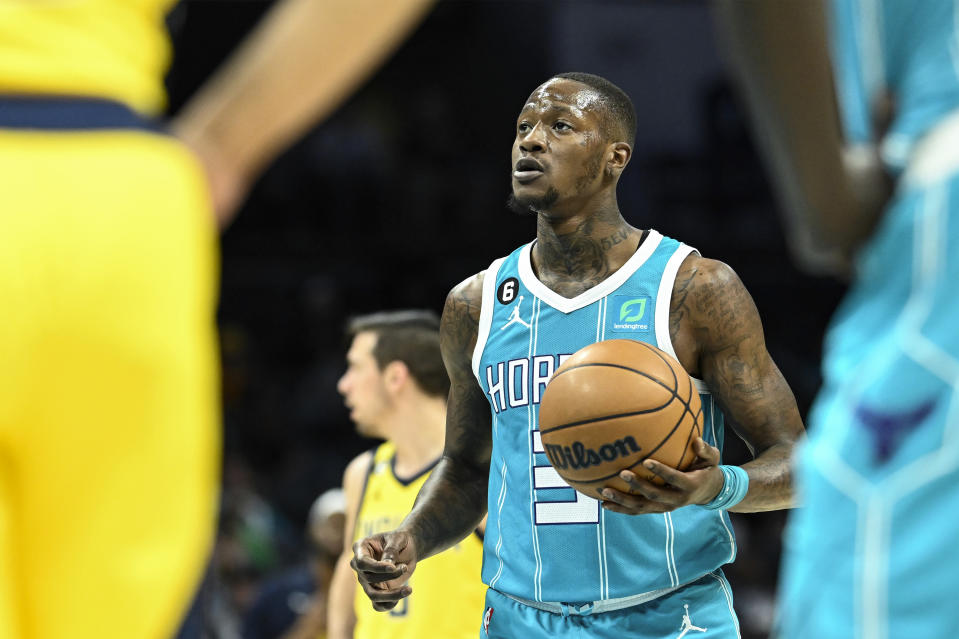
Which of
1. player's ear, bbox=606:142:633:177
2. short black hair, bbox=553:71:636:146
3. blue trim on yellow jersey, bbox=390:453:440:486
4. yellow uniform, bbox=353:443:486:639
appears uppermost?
short black hair, bbox=553:71:636:146

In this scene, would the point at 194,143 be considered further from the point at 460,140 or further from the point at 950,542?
the point at 460,140

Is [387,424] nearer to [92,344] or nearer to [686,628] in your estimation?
[686,628]

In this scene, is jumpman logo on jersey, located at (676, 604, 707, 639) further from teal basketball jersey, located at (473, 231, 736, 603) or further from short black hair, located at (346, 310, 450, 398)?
short black hair, located at (346, 310, 450, 398)

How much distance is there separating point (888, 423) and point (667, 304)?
1668 mm

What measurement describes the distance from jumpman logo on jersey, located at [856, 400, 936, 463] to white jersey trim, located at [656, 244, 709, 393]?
1.58 meters

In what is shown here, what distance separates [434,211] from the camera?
1237 cm

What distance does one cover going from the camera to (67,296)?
49.9 inches

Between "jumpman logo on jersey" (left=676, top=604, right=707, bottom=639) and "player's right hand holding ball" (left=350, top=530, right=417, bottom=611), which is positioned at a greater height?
"player's right hand holding ball" (left=350, top=530, right=417, bottom=611)

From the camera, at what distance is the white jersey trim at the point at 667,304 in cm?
328

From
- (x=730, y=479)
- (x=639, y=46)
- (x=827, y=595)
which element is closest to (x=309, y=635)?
(x=730, y=479)

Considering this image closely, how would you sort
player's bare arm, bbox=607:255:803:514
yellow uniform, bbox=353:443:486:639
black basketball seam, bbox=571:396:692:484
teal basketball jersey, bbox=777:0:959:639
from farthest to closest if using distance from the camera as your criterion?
yellow uniform, bbox=353:443:486:639, player's bare arm, bbox=607:255:803:514, black basketball seam, bbox=571:396:692:484, teal basketball jersey, bbox=777:0:959:639

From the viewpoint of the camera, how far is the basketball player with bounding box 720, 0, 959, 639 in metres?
1.63

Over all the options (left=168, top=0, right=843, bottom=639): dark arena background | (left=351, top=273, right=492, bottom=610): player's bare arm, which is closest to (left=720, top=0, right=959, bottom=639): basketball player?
(left=351, top=273, right=492, bottom=610): player's bare arm

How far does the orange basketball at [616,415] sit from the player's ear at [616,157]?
72 cm
